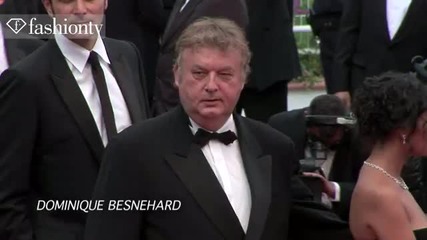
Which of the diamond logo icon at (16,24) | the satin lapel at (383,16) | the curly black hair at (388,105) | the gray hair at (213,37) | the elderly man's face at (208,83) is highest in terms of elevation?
the gray hair at (213,37)

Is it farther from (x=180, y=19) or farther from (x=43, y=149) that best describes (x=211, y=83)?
(x=180, y=19)

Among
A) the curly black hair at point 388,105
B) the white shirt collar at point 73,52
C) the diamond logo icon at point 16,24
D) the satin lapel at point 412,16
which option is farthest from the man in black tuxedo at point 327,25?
the white shirt collar at point 73,52

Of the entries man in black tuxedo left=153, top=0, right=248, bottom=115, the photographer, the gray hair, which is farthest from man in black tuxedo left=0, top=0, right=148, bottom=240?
the photographer

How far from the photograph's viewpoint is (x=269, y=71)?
285 inches

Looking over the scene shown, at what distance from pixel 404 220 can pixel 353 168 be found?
5.77ft

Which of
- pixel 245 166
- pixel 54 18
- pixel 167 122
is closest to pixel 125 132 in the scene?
pixel 167 122

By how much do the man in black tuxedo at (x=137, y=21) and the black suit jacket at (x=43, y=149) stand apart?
8.93 feet

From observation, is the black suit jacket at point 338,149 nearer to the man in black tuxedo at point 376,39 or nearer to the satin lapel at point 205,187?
the man in black tuxedo at point 376,39

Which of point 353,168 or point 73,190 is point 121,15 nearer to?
point 353,168

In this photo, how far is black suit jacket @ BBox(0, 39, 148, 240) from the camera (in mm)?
4273

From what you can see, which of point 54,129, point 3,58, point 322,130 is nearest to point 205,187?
point 54,129

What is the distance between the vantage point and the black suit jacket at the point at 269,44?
724 cm

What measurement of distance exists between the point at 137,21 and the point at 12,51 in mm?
1816

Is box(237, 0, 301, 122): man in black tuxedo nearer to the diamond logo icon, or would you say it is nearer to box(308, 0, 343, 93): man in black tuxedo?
box(308, 0, 343, 93): man in black tuxedo
